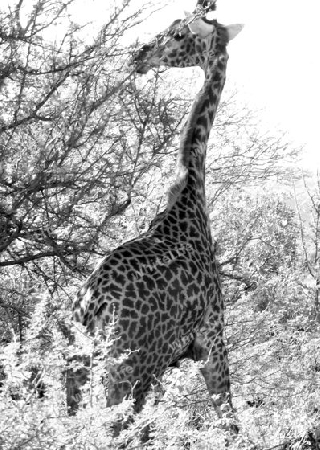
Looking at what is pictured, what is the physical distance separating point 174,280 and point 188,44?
2648 mm

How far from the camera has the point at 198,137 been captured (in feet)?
23.4

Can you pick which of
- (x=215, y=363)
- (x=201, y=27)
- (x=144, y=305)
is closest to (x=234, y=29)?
(x=201, y=27)

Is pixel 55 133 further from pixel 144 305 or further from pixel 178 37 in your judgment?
pixel 144 305

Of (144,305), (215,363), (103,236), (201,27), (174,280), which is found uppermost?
(201,27)

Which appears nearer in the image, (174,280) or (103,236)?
(174,280)

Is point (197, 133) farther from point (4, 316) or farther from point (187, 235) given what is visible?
point (4, 316)

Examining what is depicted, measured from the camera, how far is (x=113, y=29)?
22.6ft

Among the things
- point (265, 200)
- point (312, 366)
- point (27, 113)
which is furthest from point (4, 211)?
point (265, 200)

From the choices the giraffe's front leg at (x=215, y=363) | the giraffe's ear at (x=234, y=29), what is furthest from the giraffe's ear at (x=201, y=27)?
the giraffe's front leg at (x=215, y=363)

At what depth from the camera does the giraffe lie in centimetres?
537

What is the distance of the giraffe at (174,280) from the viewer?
5.37 m

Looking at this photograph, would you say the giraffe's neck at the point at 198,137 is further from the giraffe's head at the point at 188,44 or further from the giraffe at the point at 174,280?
the giraffe's head at the point at 188,44

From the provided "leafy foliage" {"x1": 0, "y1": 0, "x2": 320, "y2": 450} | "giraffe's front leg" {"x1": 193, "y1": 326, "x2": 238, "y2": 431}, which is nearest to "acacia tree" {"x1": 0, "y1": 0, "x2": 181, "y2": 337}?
"leafy foliage" {"x1": 0, "y1": 0, "x2": 320, "y2": 450}

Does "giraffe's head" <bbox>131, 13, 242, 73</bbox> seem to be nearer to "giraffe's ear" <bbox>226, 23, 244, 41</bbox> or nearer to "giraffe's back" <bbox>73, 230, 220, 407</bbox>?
"giraffe's ear" <bbox>226, 23, 244, 41</bbox>
